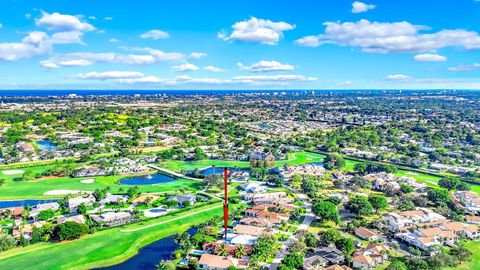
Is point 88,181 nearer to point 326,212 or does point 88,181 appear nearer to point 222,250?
point 222,250

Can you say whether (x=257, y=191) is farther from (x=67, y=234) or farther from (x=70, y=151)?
(x=70, y=151)

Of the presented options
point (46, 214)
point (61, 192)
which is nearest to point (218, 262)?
point (46, 214)

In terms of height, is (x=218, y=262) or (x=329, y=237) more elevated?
(x=329, y=237)

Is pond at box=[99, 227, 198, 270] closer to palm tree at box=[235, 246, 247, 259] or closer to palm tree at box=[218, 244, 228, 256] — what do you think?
palm tree at box=[218, 244, 228, 256]

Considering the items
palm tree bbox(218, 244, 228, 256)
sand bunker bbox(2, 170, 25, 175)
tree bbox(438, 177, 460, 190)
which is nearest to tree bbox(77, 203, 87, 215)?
palm tree bbox(218, 244, 228, 256)

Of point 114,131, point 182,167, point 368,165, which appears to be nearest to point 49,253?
point 182,167

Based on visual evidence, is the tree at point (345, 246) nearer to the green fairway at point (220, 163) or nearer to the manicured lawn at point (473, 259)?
the manicured lawn at point (473, 259)

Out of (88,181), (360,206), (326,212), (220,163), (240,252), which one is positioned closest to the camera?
(240,252)
